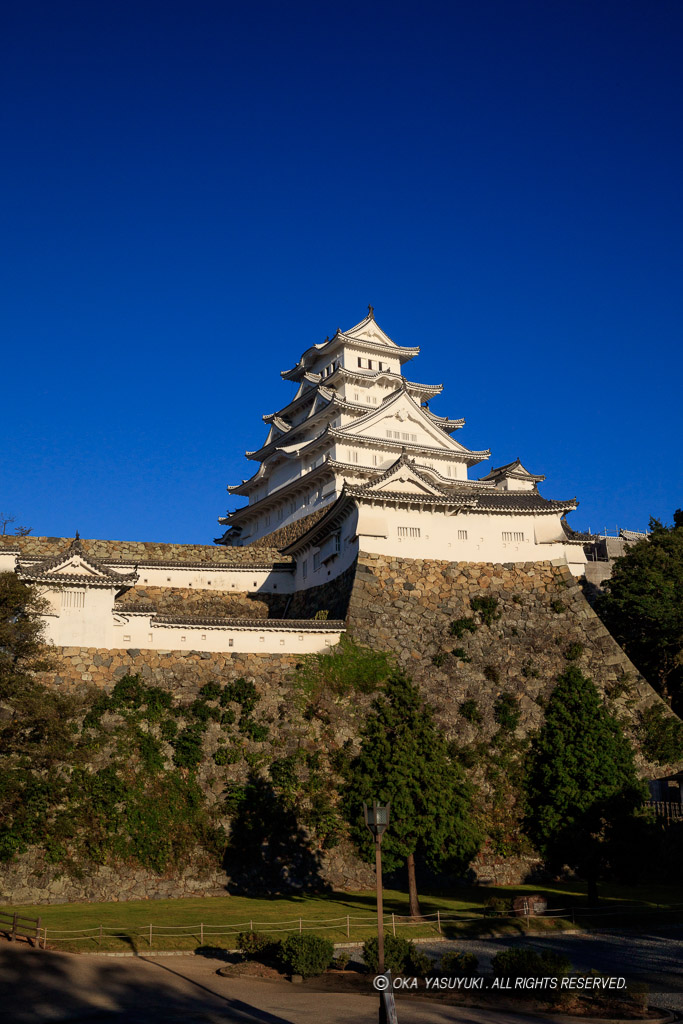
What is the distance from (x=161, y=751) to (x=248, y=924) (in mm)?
7910

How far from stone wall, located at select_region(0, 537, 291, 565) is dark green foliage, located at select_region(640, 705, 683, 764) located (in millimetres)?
18327

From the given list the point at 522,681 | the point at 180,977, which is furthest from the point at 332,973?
the point at 522,681

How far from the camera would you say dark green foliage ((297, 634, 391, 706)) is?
31.3 metres

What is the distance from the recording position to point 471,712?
31.9 meters

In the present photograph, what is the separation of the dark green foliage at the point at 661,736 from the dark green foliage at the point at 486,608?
6.85 m

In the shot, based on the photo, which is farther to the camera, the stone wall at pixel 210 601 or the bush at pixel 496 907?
the stone wall at pixel 210 601

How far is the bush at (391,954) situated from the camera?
17375 millimetres

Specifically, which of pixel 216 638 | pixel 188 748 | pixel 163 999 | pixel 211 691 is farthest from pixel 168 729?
pixel 163 999

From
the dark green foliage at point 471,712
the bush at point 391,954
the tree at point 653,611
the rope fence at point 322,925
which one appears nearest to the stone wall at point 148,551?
the dark green foliage at point 471,712

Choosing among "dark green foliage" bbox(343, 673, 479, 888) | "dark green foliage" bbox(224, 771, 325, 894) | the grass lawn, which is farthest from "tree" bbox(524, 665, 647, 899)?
"dark green foliage" bbox(224, 771, 325, 894)

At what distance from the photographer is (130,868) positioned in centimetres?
2562

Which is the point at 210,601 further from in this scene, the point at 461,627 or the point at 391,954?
the point at 391,954

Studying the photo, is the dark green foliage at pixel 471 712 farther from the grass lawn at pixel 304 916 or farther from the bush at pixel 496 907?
the bush at pixel 496 907

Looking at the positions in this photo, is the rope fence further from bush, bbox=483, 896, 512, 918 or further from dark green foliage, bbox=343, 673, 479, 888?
dark green foliage, bbox=343, 673, 479, 888
